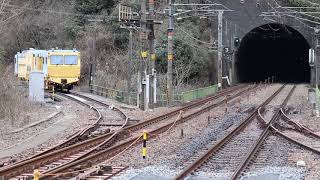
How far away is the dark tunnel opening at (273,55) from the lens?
68.2 m

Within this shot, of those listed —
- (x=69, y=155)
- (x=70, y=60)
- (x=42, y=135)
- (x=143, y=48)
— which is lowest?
(x=42, y=135)

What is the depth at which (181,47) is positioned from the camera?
53.4 m

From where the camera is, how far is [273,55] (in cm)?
8200

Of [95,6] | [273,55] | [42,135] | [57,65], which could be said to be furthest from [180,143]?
[273,55]

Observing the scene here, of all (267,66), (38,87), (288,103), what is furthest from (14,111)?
(267,66)

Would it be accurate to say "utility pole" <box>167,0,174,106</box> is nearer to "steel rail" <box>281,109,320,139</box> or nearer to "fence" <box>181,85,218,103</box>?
"fence" <box>181,85,218,103</box>

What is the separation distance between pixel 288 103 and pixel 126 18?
40.3ft

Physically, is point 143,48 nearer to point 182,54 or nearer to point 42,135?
point 42,135

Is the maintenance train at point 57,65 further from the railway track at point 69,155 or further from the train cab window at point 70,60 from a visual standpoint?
the railway track at point 69,155

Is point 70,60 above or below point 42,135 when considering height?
above

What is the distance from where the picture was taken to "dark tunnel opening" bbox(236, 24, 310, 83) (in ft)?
224

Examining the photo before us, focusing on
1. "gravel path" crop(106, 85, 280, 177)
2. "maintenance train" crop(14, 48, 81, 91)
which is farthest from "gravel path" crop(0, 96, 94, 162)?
"maintenance train" crop(14, 48, 81, 91)

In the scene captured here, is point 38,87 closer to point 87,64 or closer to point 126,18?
point 126,18

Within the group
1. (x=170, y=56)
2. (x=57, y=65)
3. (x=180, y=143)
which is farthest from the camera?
(x=57, y=65)
